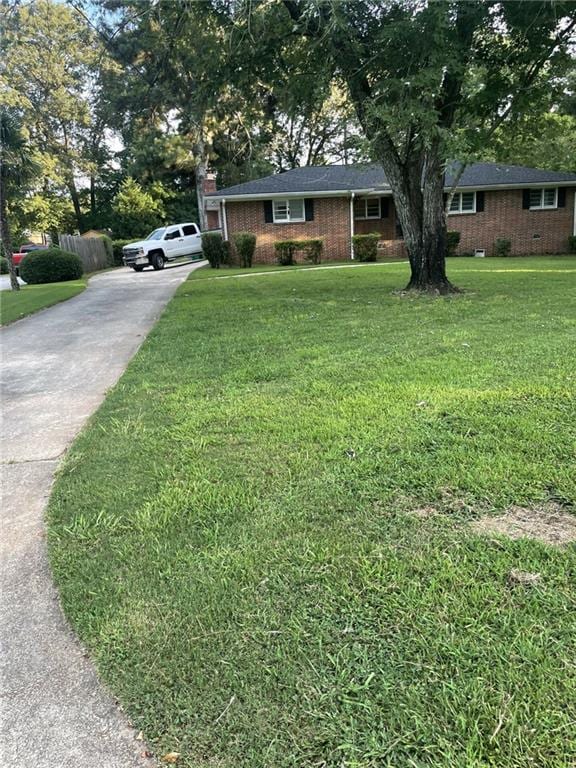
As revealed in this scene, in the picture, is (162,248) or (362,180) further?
(162,248)

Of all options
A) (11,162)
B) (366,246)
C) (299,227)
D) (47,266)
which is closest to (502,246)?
(366,246)

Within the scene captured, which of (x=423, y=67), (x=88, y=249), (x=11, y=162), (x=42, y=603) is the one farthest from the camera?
(x=88, y=249)

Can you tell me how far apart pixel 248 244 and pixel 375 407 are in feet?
61.1

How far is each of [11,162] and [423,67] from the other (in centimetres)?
1534

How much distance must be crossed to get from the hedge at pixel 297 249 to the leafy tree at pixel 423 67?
10.7 meters

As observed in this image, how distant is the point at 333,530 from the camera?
270 cm

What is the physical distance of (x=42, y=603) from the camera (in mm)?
2418

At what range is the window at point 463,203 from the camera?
923 inches

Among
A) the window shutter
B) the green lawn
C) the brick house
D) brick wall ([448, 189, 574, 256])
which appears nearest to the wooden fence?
the brick house

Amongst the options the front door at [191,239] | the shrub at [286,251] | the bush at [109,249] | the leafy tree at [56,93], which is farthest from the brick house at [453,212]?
the leafy tree at [56,93]

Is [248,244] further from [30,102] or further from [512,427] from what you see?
[30,102]

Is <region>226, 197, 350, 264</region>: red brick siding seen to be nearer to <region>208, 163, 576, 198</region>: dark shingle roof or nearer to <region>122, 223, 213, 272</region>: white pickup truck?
<region>208, 163, 576, 198</region>: dark shingle roof

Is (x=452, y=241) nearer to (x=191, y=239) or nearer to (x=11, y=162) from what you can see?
(x=191, y=239)

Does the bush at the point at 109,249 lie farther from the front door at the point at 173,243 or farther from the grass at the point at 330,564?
the grass at the point at 330,564
